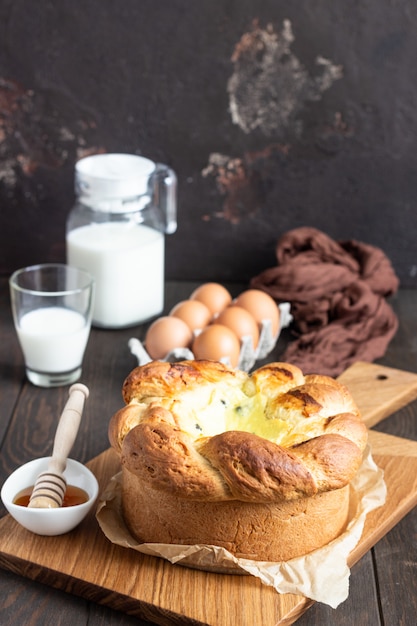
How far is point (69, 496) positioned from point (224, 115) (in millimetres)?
1284

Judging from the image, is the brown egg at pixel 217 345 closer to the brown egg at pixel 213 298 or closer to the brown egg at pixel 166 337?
the brown egg at pixel 166 337

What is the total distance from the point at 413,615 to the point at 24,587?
0.54 metres

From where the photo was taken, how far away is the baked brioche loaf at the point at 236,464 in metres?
1.15

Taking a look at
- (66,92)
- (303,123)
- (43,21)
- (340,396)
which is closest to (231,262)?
(303,123)

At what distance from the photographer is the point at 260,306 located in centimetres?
202

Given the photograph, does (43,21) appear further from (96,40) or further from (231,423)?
(231,423)

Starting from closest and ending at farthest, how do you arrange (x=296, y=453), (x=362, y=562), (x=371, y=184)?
1. (x=296, y=453)
2. (x=362, y=562)
3. (x=371, y=184)

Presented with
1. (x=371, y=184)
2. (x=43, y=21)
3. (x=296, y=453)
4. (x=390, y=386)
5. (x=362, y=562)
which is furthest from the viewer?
(x=371, y=184)

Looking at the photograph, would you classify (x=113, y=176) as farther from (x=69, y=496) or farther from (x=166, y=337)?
(x=69, y=496)

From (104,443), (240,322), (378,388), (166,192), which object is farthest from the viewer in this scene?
(166,192)

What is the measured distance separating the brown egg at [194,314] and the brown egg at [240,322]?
0.03 m

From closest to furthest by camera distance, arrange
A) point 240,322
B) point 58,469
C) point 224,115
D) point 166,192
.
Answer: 1. point 58,469
2. point 240,322
3. point 166,192
4. point 224,115

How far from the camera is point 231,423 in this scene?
4.40ft

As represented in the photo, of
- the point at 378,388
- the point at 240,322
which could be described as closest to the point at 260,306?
the point at 240,322
